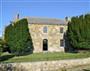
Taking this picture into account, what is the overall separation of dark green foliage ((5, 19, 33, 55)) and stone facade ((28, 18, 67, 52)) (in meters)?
2.39

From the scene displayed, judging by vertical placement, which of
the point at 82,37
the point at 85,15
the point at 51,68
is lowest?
the point at 51,68

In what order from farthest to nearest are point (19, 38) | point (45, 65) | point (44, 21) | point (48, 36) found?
1. point (44, 21)
2. point (48, 36)
3. point (19, 38)
4. point (45, 65)

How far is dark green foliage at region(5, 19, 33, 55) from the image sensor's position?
52.3 m

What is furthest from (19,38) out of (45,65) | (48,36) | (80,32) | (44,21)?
(45,65)

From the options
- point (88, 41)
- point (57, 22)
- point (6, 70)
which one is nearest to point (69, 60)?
point (6, 70)

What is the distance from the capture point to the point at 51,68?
36031 mm

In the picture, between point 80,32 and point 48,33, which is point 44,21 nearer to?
point 48,33

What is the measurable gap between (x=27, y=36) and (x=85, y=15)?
1207cm

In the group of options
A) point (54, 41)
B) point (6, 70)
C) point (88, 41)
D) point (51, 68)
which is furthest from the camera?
point (54, 41)

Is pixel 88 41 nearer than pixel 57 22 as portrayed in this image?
Yes

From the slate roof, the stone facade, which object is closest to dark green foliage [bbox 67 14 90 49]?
the stone facade

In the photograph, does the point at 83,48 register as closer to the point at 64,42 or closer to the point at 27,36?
the point at 64,42

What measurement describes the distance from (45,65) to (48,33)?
22.9 metres

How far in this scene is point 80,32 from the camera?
53438 mm
